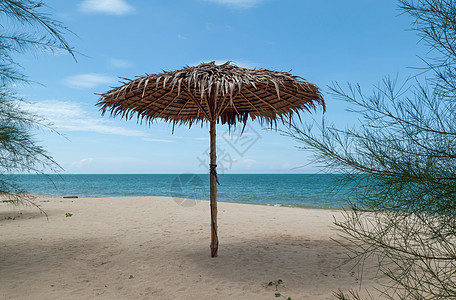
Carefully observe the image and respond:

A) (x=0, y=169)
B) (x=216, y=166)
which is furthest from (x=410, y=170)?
(x=0, y=169)

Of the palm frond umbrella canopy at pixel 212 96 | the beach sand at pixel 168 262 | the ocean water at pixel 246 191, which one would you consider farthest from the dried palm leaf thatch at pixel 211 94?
the beach sand at pixel 168 262

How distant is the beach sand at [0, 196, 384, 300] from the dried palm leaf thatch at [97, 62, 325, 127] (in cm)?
225

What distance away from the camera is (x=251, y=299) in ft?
11.7

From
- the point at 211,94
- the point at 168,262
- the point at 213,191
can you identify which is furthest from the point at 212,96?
the point at 168,262

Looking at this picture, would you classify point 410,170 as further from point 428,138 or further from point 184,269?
point 184,269

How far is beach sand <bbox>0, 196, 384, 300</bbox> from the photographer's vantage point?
387 centimetres

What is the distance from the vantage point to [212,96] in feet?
17.1

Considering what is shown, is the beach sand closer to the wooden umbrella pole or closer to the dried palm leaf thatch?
the wooden umbrella pole

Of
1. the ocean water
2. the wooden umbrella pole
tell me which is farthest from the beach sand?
the ocean water

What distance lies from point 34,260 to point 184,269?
2743 mm

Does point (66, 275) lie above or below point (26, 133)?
below

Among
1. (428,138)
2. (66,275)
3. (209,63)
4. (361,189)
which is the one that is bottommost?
(66,275)

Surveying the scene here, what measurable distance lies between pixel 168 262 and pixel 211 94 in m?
2.88

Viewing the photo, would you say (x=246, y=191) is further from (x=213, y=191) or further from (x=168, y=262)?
(x=168, y=262)
